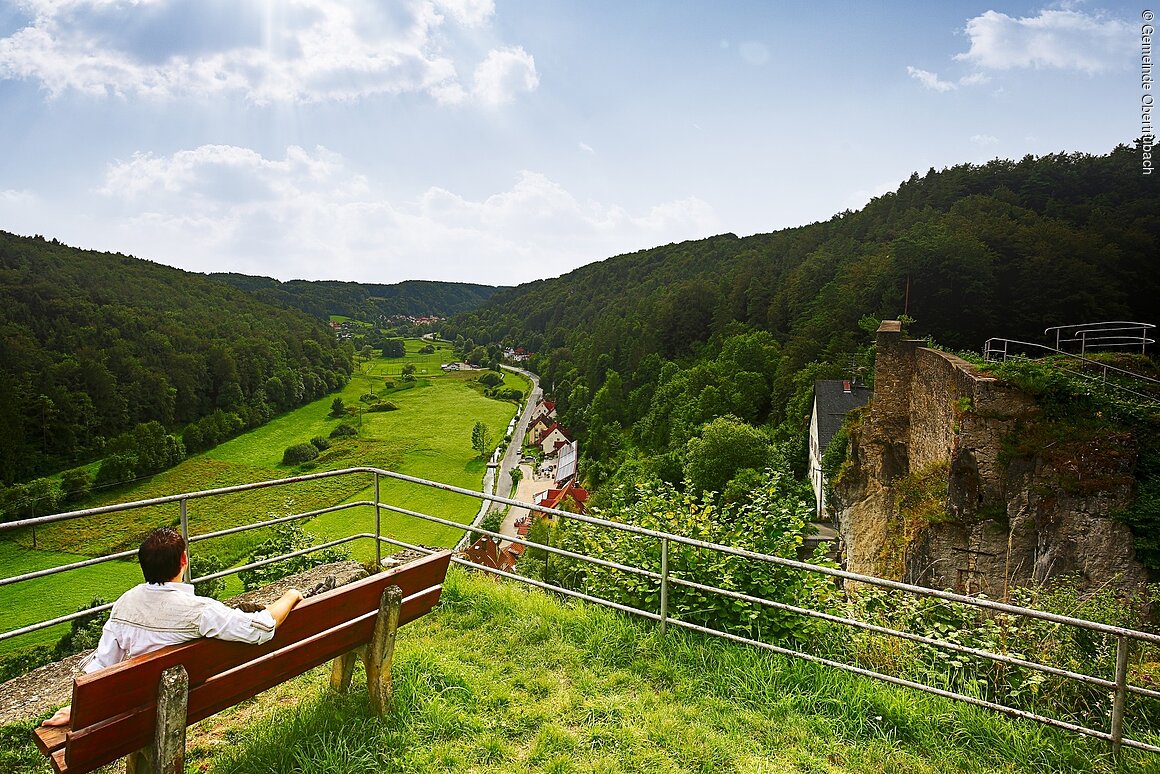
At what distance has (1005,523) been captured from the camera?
12172 mm

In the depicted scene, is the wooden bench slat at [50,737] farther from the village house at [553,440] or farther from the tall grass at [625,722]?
the village house at [553,440]

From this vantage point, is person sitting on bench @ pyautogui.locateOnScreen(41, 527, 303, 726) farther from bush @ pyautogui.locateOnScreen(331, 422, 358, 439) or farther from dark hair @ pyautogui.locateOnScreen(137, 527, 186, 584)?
bush @ pyautogui.locateOnScreen(331, 422, 358, 439)

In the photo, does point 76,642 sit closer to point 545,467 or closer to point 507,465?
point 545,467

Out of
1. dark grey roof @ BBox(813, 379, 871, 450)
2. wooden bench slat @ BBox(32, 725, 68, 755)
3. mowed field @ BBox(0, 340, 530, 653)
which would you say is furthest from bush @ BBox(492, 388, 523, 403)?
wooden bench slat @ BBox(32, 725, 68, 755)

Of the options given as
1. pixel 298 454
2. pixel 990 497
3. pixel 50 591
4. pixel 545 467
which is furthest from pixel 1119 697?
pixel 298 454

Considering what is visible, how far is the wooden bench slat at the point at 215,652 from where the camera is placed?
87.3 inches

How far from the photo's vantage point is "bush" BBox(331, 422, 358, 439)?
3504 inches

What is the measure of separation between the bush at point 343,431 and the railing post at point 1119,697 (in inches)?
3661

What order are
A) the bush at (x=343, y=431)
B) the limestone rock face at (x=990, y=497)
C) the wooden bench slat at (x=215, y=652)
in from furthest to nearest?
the bush at (x=343, y=431)
the limestone rock face at (x=990, y=497)
the wooden bench slat at (x=215, y=652)

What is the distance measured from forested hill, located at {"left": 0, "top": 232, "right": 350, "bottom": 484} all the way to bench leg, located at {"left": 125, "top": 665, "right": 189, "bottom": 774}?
70.3 meters

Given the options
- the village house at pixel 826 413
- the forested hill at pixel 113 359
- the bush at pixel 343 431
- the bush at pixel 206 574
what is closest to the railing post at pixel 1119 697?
the bush at pixel 206 574

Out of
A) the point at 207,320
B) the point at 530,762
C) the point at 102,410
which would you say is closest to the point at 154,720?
the point at 530,762

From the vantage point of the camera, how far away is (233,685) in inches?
108

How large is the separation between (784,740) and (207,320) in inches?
4240
